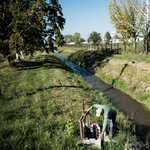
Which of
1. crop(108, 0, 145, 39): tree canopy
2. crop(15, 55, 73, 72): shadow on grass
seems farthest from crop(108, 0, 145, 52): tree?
crop(15, 55, 73, 72): shadow on grass

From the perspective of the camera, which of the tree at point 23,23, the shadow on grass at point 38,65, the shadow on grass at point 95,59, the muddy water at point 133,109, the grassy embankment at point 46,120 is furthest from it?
the shadow on grass at point 95,59

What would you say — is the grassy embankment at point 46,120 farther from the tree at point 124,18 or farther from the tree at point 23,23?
the tree at point 124,18

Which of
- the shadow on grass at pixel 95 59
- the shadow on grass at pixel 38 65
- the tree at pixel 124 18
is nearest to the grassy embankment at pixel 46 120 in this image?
the shadow on grass at pixel 38 65

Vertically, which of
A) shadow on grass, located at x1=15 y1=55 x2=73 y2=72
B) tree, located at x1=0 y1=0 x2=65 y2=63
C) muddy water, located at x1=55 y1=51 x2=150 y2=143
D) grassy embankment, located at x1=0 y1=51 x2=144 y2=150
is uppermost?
tree, located at x1=0 y1=0 x2=65 y2=63

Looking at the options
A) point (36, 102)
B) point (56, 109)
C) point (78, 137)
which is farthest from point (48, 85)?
point (78, 137)

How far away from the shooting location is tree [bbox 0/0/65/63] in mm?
12188

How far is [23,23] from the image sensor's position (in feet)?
40.4

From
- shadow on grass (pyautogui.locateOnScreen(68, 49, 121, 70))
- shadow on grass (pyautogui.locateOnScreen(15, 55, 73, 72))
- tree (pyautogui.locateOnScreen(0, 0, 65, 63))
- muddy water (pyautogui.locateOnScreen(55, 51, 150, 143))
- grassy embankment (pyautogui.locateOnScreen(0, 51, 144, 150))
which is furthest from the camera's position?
shadow on grass (pyautogui.locateOnScreen(68, 49, 121, 70))

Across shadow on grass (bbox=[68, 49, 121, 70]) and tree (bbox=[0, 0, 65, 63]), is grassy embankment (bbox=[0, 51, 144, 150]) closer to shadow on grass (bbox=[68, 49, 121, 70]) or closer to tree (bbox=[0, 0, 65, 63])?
tree (bbox=[0, 0, 65, 63])

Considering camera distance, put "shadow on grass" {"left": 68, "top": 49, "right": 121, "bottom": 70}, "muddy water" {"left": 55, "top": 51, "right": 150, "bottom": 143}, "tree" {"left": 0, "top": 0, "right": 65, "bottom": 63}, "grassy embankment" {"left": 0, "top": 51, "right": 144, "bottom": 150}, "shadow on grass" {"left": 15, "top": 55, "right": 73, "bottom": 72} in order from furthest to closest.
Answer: "shadow on grass" {"left": 68, "top": 49, "right": 121, "bottom": 70}, "shadow on grass" {"left": 15, "top": 55, "right": 73, "bottom": 72}, "tree" {"left": 0, "top": 0, "right": 65, "bottom": 63}, "muddy water" {"left": 55, "top": 51, "right": 150, "bottom": 143}, "grassy embankment" {"left": 0, "top": 51, "right": 144, "bottom": 150}

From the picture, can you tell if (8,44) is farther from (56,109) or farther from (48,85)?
(56,109)

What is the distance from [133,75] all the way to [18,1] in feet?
44.8

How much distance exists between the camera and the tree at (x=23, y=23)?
40.0ft

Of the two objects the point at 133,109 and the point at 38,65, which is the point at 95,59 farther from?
the point at 133,109
